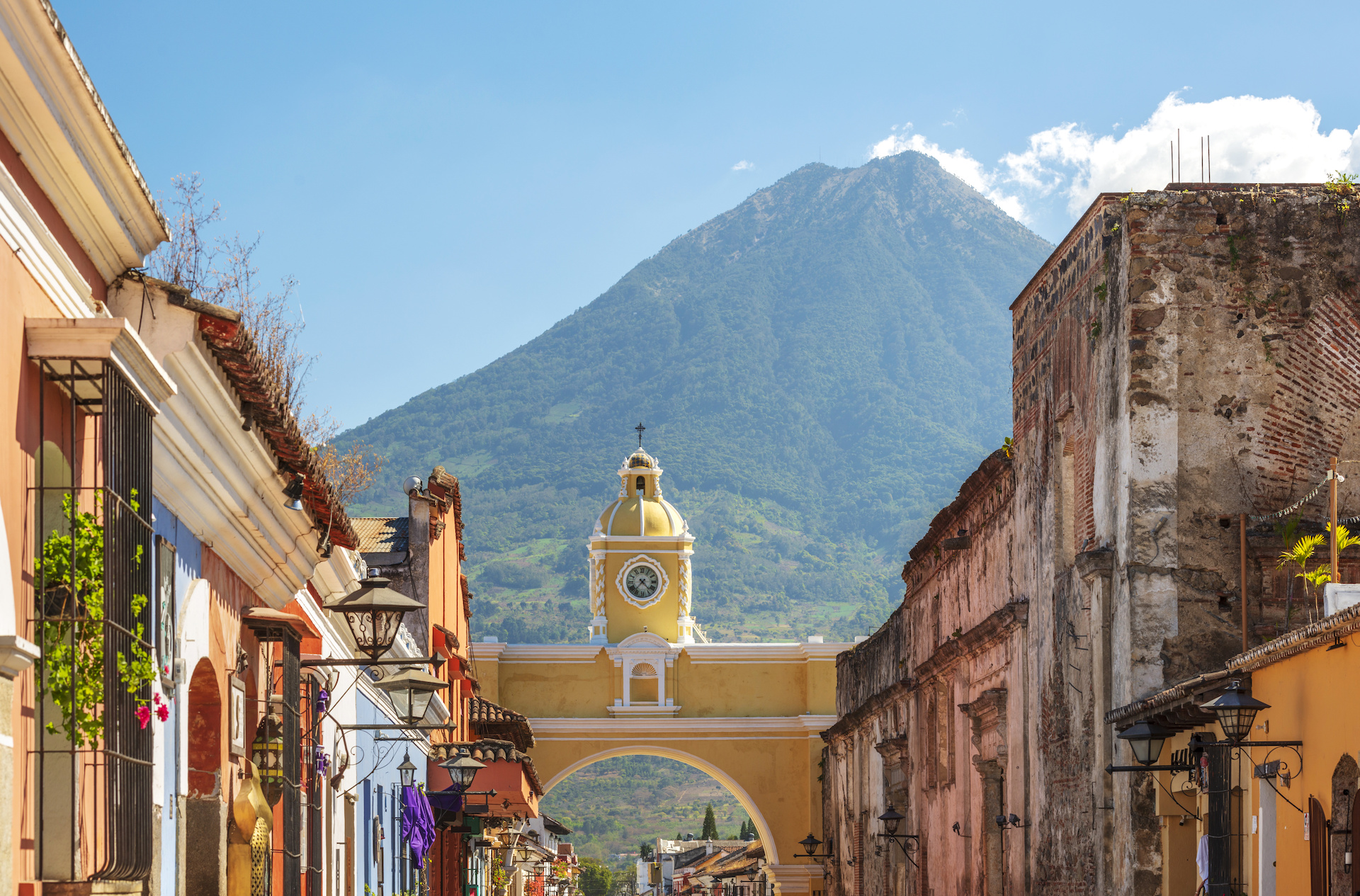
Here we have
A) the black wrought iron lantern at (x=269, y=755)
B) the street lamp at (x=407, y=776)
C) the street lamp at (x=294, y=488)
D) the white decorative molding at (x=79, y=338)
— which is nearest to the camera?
the white decorative molding at (x=79, y=338)

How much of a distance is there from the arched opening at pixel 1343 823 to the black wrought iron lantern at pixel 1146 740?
251 centimetres

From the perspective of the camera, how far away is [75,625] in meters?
5.18

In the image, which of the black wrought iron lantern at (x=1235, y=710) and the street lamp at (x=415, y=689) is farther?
the street lamp at (x=415, y=689)

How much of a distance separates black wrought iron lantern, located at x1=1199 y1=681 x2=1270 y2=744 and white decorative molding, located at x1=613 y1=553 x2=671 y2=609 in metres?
39.8

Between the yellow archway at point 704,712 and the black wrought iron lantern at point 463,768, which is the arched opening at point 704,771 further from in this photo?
the black wrought iron lantern at point 463,768

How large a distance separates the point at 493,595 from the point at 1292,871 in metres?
122

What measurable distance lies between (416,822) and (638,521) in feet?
110

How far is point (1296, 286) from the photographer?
1352 cm

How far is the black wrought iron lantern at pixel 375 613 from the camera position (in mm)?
9094

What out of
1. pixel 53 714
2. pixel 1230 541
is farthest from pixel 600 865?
pixel 53 714

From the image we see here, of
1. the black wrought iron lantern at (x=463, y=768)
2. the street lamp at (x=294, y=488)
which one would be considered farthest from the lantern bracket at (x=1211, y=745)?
the black wrought iron lantern at (x=463, y=768)

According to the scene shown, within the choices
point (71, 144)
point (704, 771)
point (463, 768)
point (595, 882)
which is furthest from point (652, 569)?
point (595, 882)

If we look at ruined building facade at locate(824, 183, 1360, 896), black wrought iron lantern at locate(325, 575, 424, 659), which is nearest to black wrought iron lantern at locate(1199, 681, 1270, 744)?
ruined building facade at locate(824, 183, 1360, 896)

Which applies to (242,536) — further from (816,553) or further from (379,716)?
(816,553)
